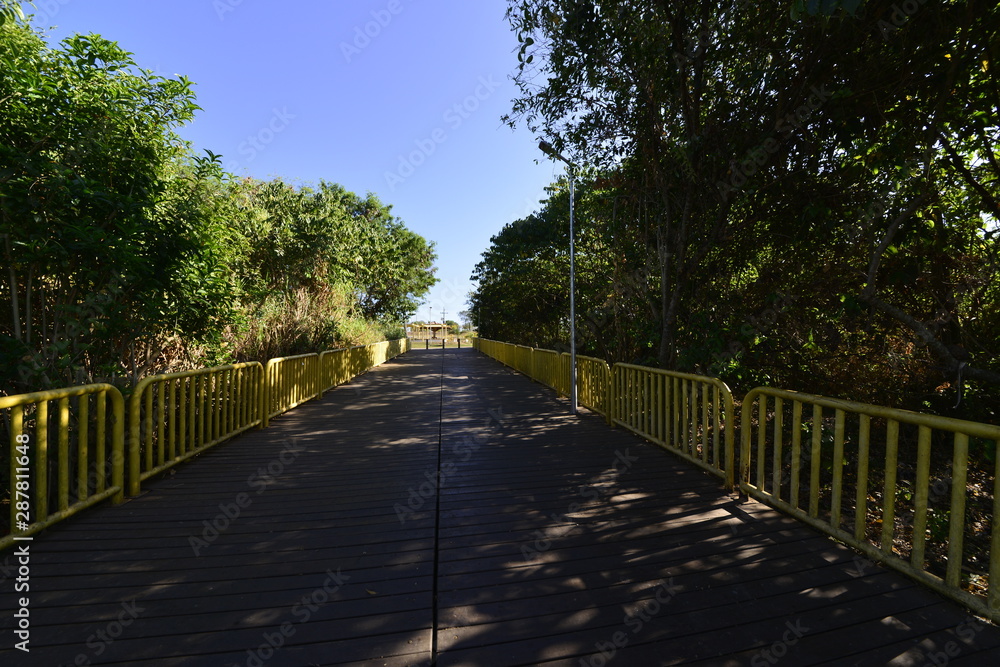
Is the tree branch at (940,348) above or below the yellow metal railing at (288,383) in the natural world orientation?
above

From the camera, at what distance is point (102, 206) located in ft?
12.5

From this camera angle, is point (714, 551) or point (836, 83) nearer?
point (714, 551)

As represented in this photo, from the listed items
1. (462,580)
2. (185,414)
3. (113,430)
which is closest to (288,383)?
(185,414)

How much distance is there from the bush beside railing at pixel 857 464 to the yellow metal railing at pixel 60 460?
4970mm

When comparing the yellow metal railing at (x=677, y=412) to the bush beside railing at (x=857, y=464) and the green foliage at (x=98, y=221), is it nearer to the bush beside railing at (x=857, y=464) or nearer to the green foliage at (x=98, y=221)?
the bush beside railing at (x=857, y=464)

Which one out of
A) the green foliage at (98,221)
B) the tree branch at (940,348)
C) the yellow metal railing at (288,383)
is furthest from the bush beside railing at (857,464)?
the green foliage at (98,221)

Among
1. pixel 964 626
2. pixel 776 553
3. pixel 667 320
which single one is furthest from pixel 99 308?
pixel 667 320

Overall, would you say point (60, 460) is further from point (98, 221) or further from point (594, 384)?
point (594, 384)

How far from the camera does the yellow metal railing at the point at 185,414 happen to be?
379 centimetres

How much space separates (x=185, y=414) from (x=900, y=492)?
9467mm

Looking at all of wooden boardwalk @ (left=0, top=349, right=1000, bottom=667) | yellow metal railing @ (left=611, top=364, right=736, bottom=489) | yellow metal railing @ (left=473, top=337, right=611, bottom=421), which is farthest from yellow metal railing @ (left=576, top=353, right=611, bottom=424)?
wooden boardwalk @ (left=0, top=349, right=1000, bottom=667)

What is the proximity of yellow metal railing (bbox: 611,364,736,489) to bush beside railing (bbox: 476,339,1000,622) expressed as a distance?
0.01 metres

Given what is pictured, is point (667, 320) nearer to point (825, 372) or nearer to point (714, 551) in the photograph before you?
point (825, 372)

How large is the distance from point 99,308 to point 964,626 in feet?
21.4
